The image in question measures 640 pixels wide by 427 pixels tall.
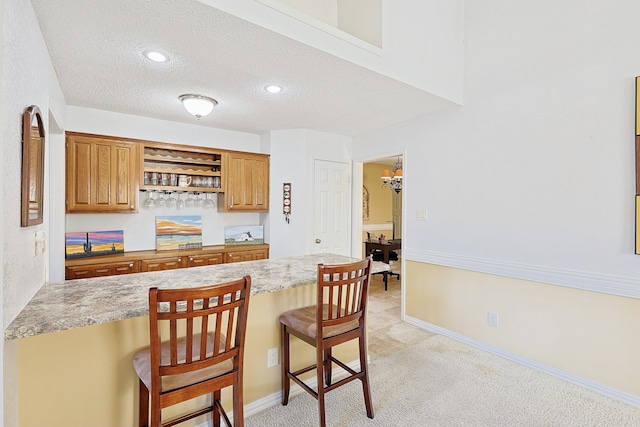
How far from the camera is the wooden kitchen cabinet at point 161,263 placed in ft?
11.2

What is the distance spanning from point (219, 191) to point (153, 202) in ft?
2.58

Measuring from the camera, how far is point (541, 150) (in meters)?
2.61

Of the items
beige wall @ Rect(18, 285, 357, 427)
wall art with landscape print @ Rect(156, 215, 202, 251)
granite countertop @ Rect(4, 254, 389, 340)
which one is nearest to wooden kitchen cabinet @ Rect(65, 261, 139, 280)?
wall art with landscape print @ Rect(156, 215, 202, 251)

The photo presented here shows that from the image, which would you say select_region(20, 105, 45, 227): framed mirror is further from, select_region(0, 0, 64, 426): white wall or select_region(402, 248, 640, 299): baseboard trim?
select_region(402, 248, 640, 299): baseboard trim

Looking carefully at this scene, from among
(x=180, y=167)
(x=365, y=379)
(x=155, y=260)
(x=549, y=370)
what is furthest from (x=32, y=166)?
(x=549, y=370)

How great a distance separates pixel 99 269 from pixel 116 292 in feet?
6.36

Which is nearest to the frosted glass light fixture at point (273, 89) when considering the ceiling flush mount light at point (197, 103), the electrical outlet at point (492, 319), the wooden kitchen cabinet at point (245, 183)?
the ceiling flush mount light at point (197, 103)

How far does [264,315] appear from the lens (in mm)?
2086

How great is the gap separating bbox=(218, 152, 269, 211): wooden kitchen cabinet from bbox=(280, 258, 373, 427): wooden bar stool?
7.70 ft

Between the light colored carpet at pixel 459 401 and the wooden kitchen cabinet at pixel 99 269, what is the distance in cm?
221

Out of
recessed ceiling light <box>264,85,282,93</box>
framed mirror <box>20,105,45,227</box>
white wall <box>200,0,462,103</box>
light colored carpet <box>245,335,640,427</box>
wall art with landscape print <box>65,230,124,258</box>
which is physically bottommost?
light colored carpet <box>245,335,640,427</box>

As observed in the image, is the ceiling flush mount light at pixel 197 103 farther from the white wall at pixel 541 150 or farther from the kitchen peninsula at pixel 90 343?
the white wall at pixel 541 150

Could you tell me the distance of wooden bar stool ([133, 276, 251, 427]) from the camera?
1.26 metres

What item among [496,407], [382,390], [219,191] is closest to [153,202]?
[219,191]
